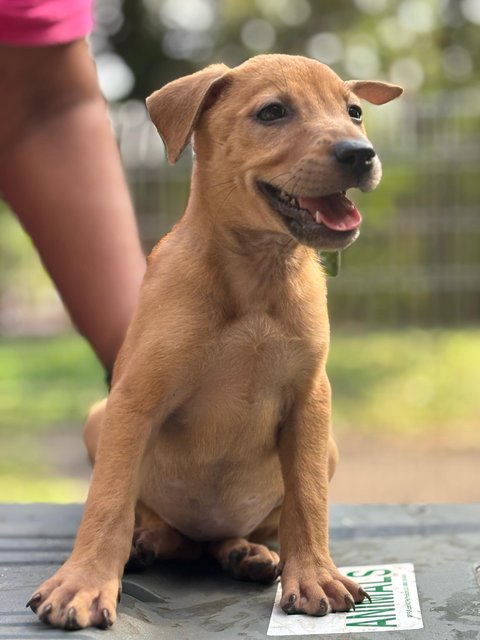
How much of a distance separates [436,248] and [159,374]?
5061 millimetres

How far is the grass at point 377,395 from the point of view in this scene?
6.44 meters

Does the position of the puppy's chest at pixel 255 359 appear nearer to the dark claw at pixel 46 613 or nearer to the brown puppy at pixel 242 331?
the brown puppy at pixel 242 331

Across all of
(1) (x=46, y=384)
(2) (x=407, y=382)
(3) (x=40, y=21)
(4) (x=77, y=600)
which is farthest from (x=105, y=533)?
(1) (x=46, y=384)

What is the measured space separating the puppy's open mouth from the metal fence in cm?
488

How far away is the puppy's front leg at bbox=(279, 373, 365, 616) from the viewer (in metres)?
1.88

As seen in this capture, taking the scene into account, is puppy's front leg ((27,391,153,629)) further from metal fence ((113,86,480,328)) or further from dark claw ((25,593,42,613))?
metal fence ((113,86,480,328))

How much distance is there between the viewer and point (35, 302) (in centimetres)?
1120

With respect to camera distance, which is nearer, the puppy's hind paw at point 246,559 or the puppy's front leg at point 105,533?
the puppy's front leg at point 105,533

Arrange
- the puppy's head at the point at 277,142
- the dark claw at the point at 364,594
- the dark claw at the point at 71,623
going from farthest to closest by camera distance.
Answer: the dark claw at the point at 364,594, the puppy's head at the point at 277,142, the dark claw at the point at 71,623

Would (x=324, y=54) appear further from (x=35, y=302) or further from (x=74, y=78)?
(x=74, y=78)

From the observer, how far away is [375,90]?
6.98ft

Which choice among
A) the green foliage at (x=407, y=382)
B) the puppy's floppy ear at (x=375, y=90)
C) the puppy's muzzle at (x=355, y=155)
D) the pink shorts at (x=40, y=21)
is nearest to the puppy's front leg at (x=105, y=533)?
the puppy's muzzle at (x=355, y=155)

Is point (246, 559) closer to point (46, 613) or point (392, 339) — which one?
point (46, 613)

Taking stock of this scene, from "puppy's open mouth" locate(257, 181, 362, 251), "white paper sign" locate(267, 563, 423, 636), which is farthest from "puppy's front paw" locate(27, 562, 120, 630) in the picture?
"puppy's open mouth" locate(257, 181, 362, 251)
